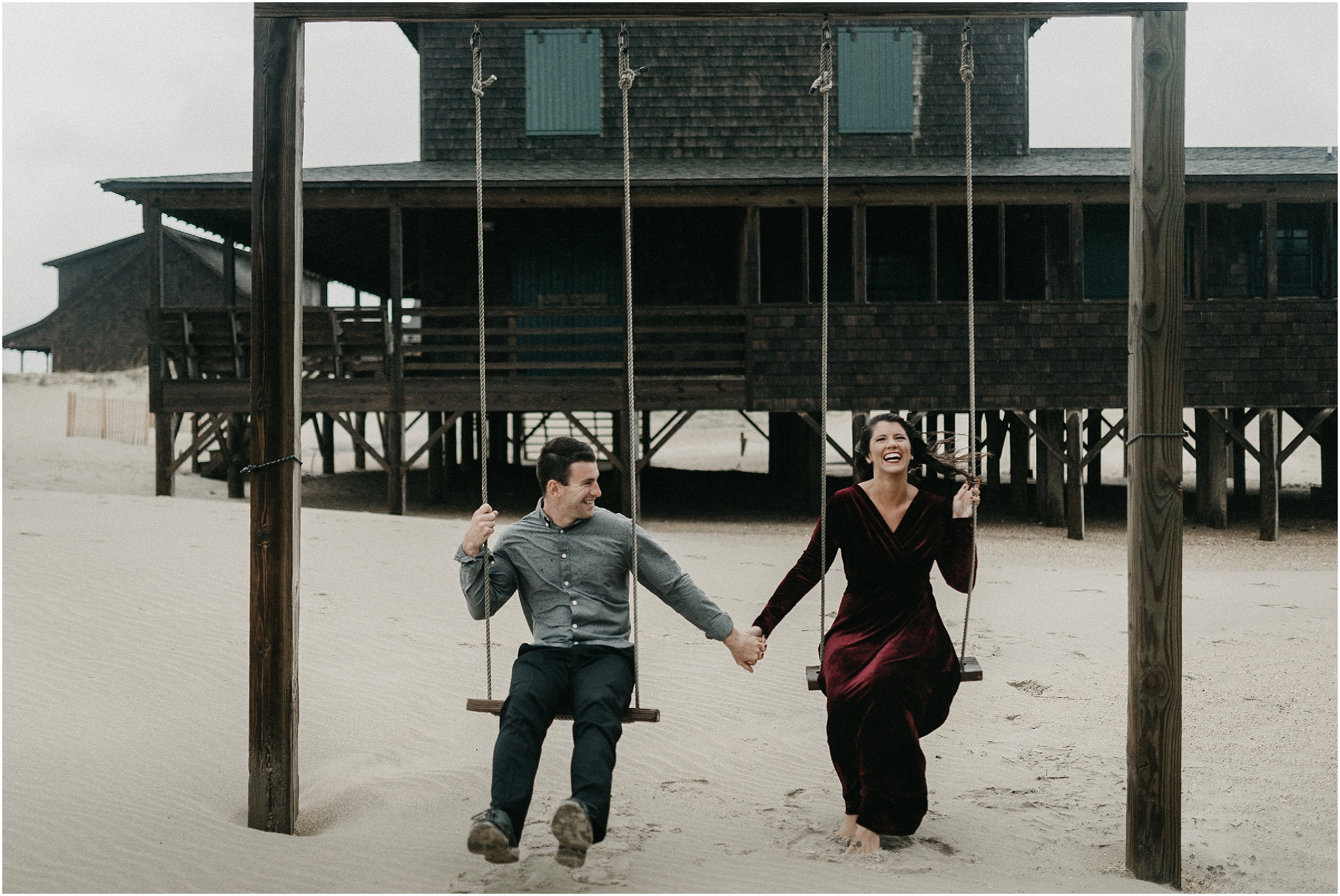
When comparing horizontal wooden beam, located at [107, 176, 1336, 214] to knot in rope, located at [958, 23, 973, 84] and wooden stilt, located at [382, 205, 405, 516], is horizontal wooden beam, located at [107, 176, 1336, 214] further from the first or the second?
knot in rope, located at [958, 23, 973, 84]

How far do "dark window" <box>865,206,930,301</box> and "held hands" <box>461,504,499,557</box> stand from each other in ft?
43.3

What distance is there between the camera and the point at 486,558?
155 inches

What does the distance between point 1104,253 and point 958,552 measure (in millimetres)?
13365

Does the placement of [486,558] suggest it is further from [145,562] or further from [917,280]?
[917,280]

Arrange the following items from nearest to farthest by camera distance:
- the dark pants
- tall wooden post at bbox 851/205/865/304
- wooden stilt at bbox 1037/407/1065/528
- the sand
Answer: the dark pants → the sand → tall wooden post at bbox 851/205/865/304 → wooden stilt at bbox 1037/407/1065/528

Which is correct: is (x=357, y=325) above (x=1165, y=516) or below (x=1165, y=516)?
above

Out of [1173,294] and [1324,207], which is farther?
[1324,207]

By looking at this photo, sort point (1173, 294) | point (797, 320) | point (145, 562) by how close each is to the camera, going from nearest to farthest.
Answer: point (1173, 294)
point (145, 562)
point (797, 320)

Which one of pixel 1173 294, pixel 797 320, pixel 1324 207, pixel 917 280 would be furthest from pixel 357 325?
pixel 1324 207

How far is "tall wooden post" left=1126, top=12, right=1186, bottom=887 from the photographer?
3.83 m

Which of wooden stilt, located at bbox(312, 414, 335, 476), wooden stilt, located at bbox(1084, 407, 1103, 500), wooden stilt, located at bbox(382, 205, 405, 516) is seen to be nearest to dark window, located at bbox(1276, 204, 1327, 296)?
wooden stilt, located at bbox(1084, 407, 1103, 500)

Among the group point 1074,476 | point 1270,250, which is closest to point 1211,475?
point 1074,476

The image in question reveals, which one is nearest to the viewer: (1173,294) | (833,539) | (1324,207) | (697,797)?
(1173,294)

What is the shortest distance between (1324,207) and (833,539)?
15.3 m
